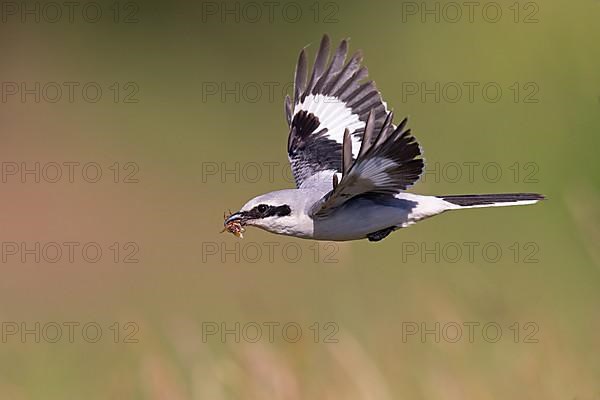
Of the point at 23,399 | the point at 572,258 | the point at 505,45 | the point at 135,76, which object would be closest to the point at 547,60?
the point at 505,45

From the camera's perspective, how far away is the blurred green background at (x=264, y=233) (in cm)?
298

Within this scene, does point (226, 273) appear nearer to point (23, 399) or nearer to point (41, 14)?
point (23, 399)

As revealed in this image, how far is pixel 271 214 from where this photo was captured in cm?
251

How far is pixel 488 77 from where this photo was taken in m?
6.43

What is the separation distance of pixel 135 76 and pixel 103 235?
2742mm
